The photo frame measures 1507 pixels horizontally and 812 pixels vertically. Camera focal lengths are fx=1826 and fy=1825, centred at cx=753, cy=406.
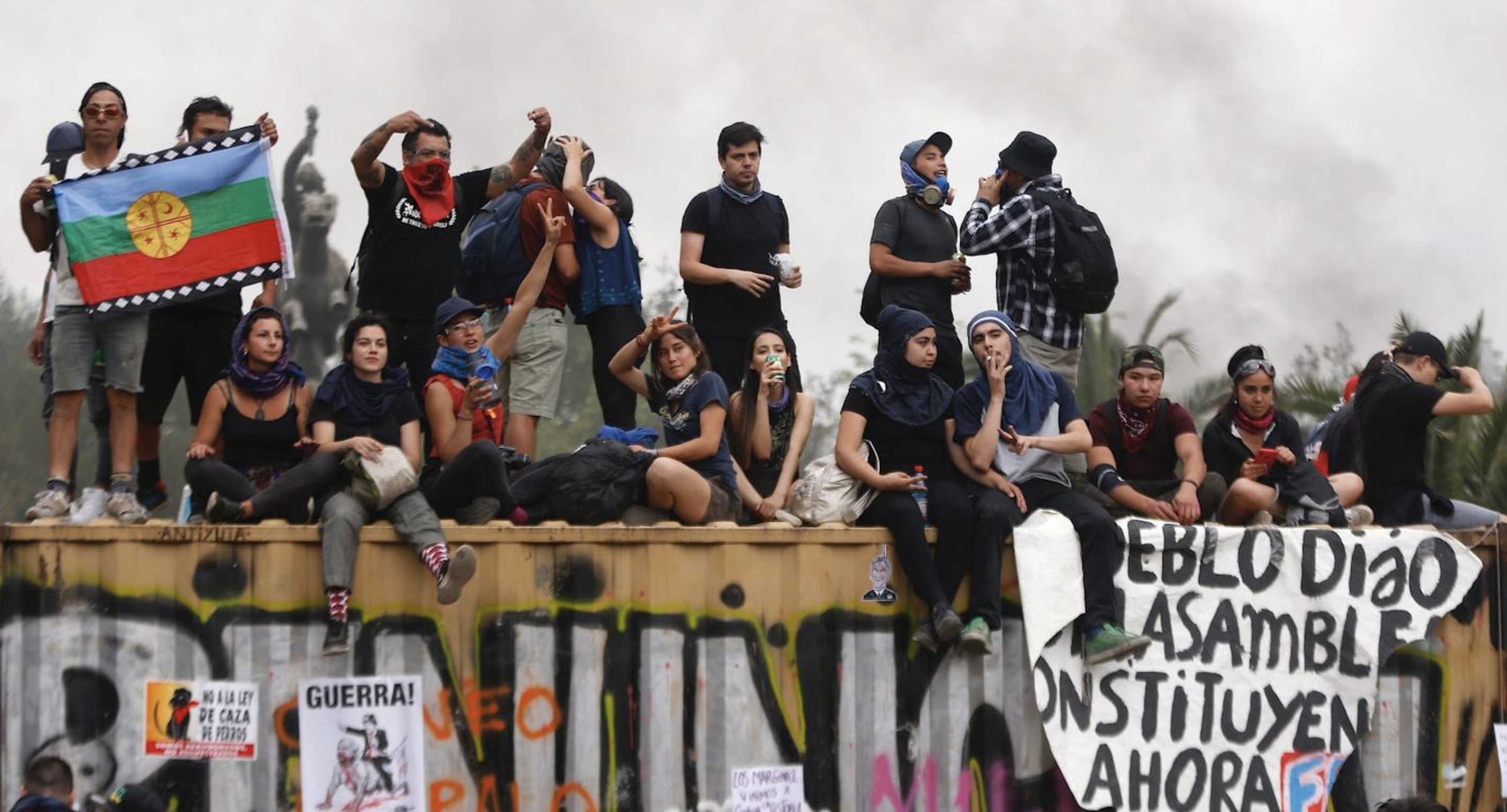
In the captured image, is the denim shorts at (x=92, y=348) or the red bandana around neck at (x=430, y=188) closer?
the denim shorts at (x=92, y=348)

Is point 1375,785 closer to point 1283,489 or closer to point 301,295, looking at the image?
point 1283,489

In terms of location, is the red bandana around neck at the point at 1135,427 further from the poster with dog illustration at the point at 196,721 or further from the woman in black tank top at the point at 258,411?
the poster with dog illustration at the point at 196,721

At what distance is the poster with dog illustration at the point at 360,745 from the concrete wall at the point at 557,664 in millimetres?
64

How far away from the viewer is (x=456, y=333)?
28.9 feet

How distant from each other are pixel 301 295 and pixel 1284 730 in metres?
27.0

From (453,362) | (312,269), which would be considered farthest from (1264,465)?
(312,269)

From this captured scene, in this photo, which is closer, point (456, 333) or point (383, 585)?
point (383, 585)

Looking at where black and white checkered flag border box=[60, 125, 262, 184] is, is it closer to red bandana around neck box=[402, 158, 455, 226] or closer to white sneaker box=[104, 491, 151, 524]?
red bandana around neck box=[402, 158, 455, 226]

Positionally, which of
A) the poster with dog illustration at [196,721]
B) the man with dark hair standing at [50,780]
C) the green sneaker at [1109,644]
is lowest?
the man with dark hair standing at [50,780]

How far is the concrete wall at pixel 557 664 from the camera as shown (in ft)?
25.6

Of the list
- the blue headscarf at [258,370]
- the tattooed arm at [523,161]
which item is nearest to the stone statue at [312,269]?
the tattooed arm at [523,161]

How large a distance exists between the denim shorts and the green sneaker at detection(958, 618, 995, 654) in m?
4.05

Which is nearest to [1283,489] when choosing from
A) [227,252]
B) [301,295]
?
[227,252]

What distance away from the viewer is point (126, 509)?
26.5 ft
